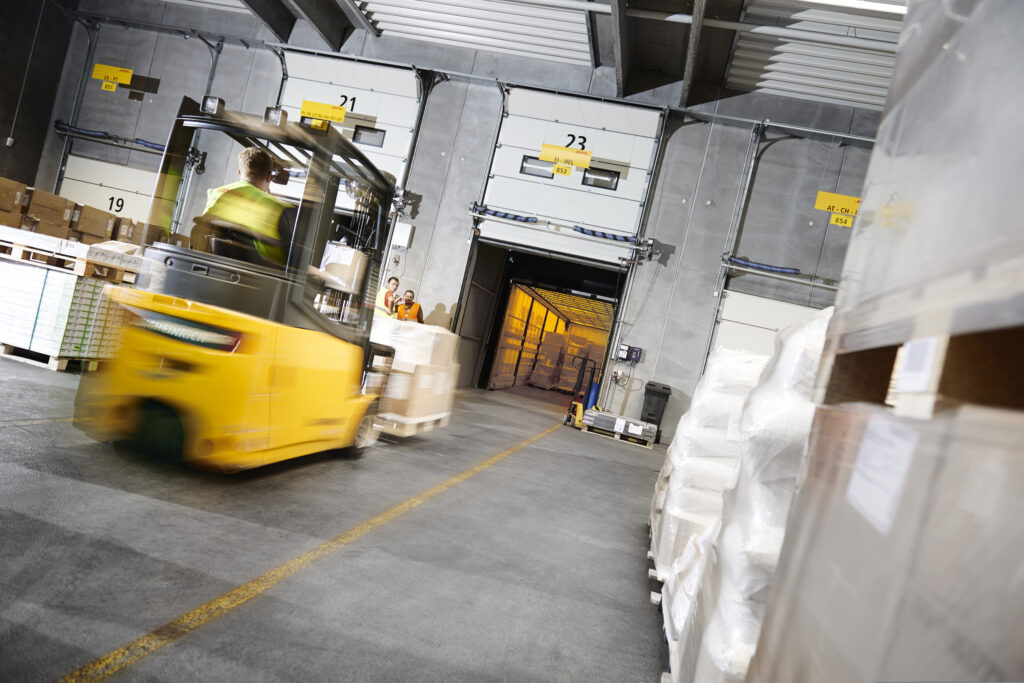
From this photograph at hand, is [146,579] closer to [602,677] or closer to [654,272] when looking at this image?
[602,677]

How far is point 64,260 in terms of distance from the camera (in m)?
7.43

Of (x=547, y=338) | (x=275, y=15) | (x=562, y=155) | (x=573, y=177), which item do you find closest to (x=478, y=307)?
(x=573, y=177)

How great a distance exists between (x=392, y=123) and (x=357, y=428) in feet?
32.8

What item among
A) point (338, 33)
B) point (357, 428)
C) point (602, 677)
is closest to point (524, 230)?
point (338, 33)

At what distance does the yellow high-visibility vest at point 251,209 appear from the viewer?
4215mm

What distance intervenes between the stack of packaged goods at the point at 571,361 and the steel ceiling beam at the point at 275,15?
15.8 metres

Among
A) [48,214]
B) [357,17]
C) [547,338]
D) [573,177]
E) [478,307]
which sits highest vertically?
[357,17]

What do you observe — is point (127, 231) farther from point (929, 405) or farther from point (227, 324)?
point (929, 405)

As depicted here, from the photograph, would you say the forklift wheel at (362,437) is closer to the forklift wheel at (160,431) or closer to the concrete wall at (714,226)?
the forklift wheel at (160,431)

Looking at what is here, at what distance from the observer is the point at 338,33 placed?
1429 centimetres

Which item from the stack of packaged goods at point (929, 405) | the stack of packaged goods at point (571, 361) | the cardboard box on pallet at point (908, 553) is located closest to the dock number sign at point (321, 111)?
the stack of packaged goods at point (929, 405)

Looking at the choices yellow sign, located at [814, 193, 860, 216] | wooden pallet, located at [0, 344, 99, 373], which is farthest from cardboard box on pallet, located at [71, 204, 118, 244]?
yellow sign, located at [814, 193, 860, 216]

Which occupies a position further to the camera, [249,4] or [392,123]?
[392,123]

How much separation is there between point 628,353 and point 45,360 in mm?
9682
